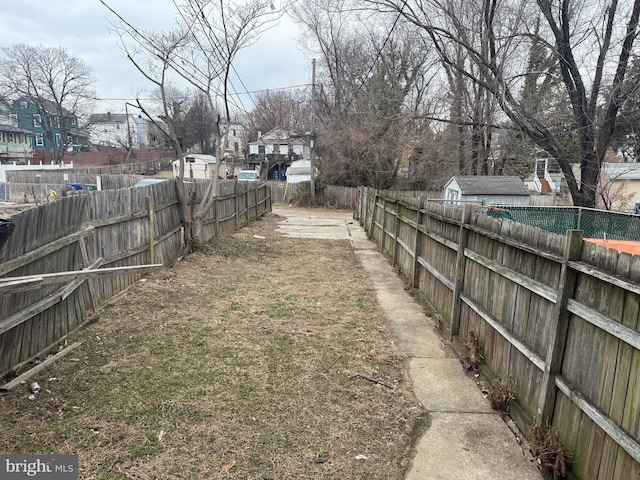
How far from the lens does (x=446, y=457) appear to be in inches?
116

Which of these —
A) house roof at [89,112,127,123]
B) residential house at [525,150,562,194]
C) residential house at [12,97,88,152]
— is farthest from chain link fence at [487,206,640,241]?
house roof at [89,112,127,123]

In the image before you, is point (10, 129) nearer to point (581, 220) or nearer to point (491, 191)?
point (491, 191)

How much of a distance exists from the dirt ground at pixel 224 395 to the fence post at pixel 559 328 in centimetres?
98

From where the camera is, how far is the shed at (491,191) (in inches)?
613

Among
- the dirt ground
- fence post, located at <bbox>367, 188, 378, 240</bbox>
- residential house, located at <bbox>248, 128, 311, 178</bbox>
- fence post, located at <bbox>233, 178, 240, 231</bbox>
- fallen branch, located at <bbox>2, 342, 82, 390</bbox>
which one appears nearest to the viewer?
→ the dirt ground

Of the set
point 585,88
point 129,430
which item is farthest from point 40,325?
point 585,88

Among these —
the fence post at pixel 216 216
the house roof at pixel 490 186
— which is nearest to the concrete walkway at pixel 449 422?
the fence post at pixel 216 216

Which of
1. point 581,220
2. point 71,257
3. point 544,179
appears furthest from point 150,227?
point 544,179

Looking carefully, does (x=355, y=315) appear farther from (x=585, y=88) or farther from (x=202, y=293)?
(x=585, y=88)

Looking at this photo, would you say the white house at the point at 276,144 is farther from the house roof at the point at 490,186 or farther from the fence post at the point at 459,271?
the fence post at the point at 459,271

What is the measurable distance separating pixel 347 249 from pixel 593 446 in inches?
378

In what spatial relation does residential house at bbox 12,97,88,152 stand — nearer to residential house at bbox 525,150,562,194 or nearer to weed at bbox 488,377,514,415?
residential house at bbox 525,150,562,194

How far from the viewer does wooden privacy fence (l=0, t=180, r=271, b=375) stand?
3.46 metres

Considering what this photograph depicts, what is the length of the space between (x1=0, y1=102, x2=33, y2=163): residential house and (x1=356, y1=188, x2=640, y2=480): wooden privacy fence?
184 feet
